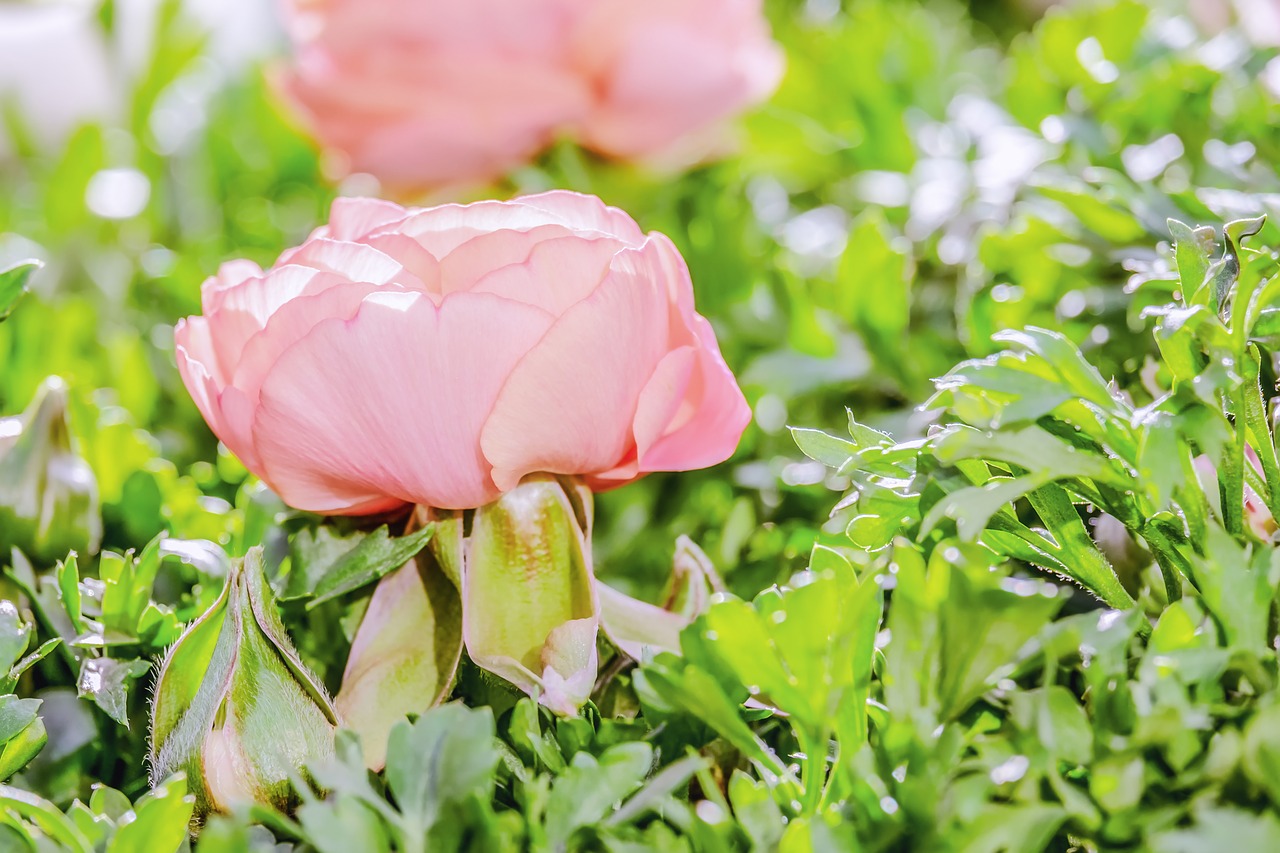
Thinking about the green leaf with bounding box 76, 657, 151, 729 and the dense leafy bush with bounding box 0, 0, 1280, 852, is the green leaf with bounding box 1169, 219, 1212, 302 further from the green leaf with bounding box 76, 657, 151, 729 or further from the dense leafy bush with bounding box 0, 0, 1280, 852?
the green leaf with bounding box 76, 657, 151, 729

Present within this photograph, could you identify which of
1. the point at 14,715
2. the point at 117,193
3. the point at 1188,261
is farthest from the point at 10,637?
the point at 117,193

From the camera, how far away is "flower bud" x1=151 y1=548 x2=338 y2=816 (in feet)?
0.89

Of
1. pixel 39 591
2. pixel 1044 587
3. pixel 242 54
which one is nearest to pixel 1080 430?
pixel 1044 587

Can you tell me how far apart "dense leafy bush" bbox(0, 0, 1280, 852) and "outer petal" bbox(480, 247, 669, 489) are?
1.7 inches

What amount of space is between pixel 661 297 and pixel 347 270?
0.08 meters

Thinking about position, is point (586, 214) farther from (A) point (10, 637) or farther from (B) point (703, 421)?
Result: (A) point (10, 637)

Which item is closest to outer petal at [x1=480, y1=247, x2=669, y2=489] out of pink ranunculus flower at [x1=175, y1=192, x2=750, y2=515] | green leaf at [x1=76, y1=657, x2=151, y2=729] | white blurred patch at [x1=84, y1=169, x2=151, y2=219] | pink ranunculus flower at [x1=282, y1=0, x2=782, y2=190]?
pink ranunculus flower at [x1=175, y1=192, x2=750, y2=515]

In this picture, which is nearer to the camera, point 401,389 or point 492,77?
point 401,389

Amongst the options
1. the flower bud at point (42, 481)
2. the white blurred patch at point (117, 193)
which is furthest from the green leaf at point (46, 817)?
the white blurred patch at point (117, 193)

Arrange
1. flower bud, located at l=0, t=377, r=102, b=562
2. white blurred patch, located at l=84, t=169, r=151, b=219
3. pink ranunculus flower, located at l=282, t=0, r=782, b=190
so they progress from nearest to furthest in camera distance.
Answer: flower bud, located at l=0, t=377, r=102, b=562 < pink ranunculus flower, located at l=282, t=0, r=782, b=190 < white blurred patch, located at l=84, t=169, r=151, b=219

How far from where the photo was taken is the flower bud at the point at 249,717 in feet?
→ 0.89

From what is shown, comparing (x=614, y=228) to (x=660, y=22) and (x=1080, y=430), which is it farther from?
(x=660, y=22)

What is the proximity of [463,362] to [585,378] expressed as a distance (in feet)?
0.09

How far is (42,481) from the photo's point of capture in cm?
35
